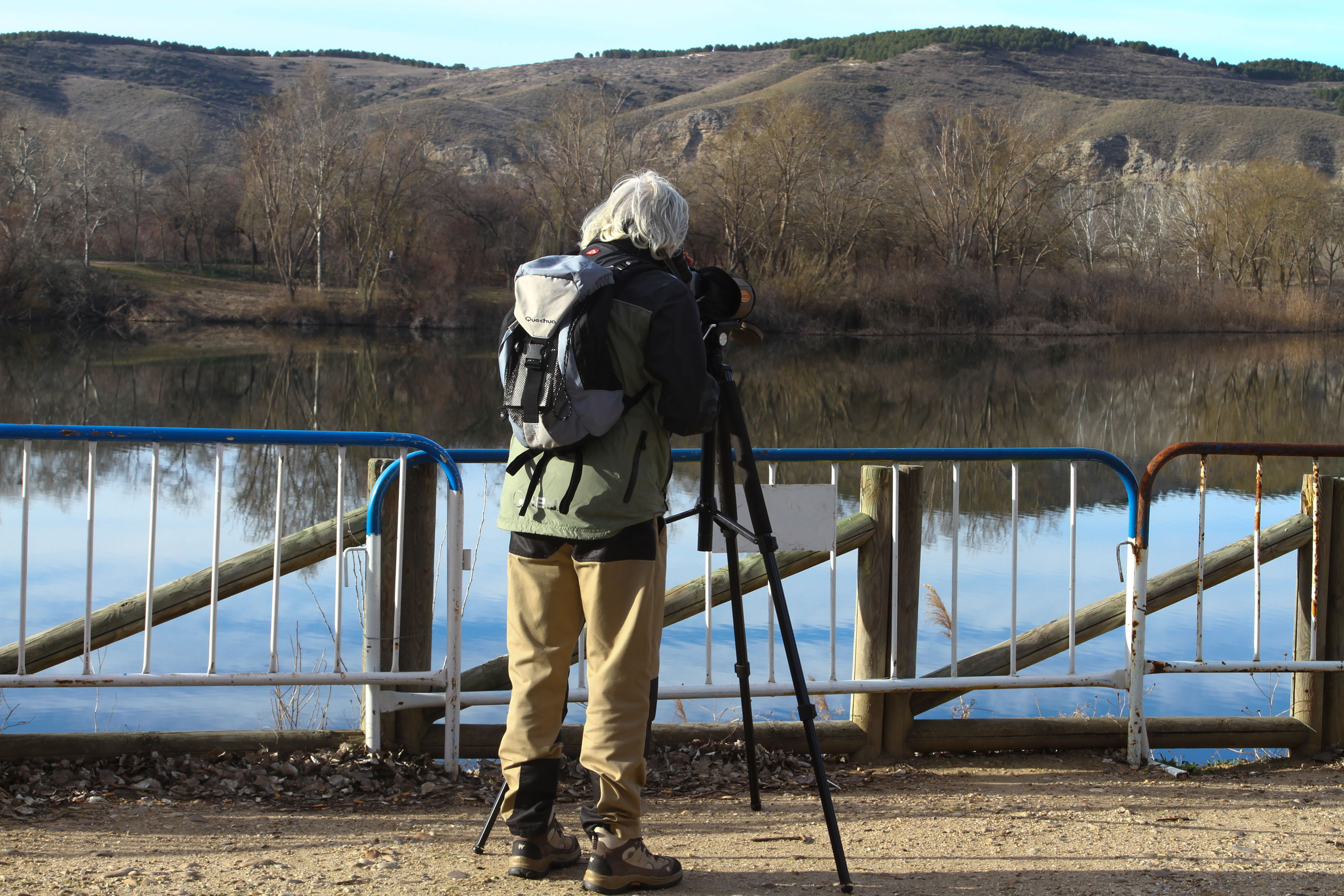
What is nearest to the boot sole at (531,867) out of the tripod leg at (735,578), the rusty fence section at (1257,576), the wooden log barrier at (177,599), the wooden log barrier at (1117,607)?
the tripod leg at (735,578)

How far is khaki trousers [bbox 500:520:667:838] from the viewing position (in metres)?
3.16

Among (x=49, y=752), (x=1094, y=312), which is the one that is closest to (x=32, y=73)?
(x=1094, y=312)

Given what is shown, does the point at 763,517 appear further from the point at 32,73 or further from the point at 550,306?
the point at 32,73

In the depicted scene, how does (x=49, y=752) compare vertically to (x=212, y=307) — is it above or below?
below

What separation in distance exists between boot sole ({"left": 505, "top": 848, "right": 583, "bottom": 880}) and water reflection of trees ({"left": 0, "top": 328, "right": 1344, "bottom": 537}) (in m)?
8.62

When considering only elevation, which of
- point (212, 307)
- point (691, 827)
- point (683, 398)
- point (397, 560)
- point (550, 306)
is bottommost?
point (691, 827)

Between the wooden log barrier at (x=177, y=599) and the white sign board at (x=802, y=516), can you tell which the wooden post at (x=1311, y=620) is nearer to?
the white sign board at (x=802, y=516)

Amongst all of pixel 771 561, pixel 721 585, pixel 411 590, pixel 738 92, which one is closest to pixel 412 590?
pixel 411 590

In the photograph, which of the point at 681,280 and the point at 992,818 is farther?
the point at 992,818

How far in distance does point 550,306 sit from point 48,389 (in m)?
24.9

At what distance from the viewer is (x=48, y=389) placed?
2472 cm

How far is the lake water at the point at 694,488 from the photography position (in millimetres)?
7574

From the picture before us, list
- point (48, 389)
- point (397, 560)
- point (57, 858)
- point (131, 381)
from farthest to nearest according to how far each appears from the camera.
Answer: point (131, 381) → point (48, 389) → point (397, 560) → point (57, 858)

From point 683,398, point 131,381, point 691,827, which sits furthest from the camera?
point 131,381
